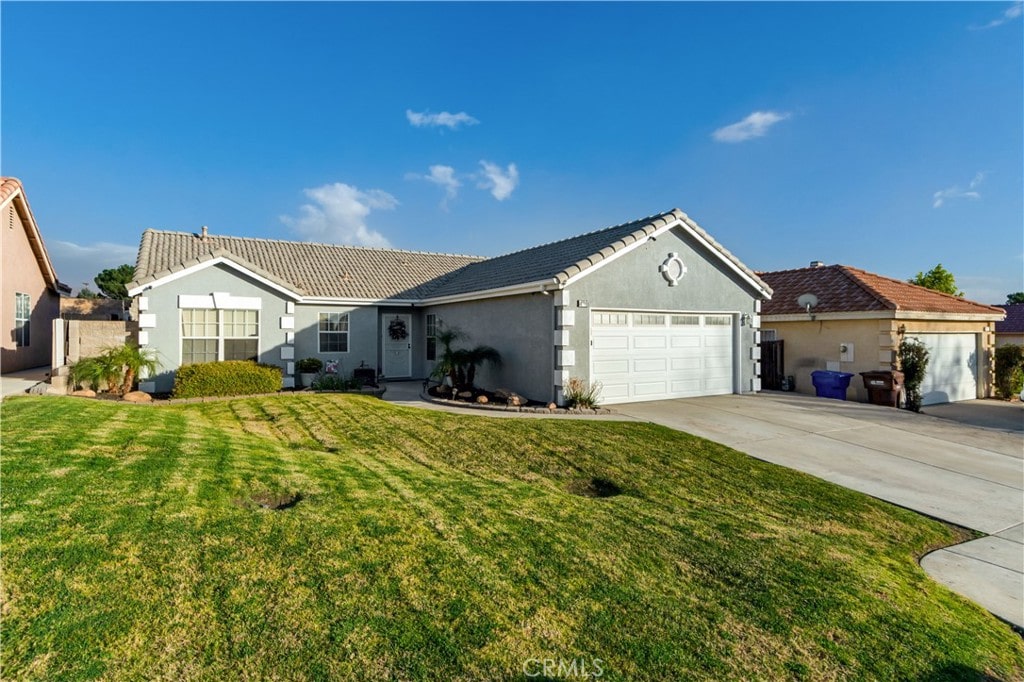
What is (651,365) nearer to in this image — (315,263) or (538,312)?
(538,312)

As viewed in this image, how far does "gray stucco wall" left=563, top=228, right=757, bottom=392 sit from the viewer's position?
12.3 meters

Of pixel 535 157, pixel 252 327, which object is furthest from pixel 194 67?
pixel 535 157

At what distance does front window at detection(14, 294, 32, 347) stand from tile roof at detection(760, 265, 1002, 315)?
25.8 meters

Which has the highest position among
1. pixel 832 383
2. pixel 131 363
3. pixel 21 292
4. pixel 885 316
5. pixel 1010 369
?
pixel 21 292

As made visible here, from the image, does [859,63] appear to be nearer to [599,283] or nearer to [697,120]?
[697,120]

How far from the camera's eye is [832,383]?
15102mm

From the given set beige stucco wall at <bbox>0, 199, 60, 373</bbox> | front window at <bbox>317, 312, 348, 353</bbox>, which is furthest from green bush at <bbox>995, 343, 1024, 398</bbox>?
beige stucco wall at <bbox>0, 199, 60, 373</bbox>

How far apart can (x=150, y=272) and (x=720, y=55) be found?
1766 centimetres

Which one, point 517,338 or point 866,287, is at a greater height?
point 866,287

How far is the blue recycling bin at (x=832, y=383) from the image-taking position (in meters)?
14.9

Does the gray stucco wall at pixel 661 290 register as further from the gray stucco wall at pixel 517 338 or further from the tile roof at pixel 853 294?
the tile roof at pixel 853 294

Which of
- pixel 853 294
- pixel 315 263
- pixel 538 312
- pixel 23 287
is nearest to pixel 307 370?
pixel 315 263

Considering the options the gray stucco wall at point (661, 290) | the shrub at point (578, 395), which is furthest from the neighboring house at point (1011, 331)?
the shrub at point (578, 395)

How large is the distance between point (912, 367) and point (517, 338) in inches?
464
